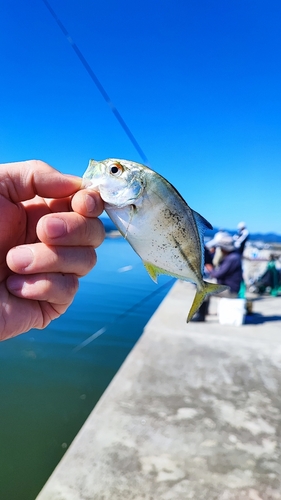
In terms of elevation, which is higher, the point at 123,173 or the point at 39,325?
the point at 123,173

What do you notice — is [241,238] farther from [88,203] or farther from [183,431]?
[88,203]

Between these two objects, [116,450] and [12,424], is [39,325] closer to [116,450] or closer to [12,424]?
[116,450]

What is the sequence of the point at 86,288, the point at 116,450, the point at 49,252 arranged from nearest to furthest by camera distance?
the point at 49,252
the point at 116,450
the point at 86,288

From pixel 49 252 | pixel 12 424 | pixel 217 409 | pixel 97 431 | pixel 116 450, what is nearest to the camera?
pixel 49 252

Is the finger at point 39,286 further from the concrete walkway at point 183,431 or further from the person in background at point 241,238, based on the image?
the person in background at point 241,238

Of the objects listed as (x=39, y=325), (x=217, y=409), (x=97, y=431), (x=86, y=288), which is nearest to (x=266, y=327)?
(x=217, y=409)

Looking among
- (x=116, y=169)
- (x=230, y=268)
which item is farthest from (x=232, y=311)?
(x=116, y=169)
